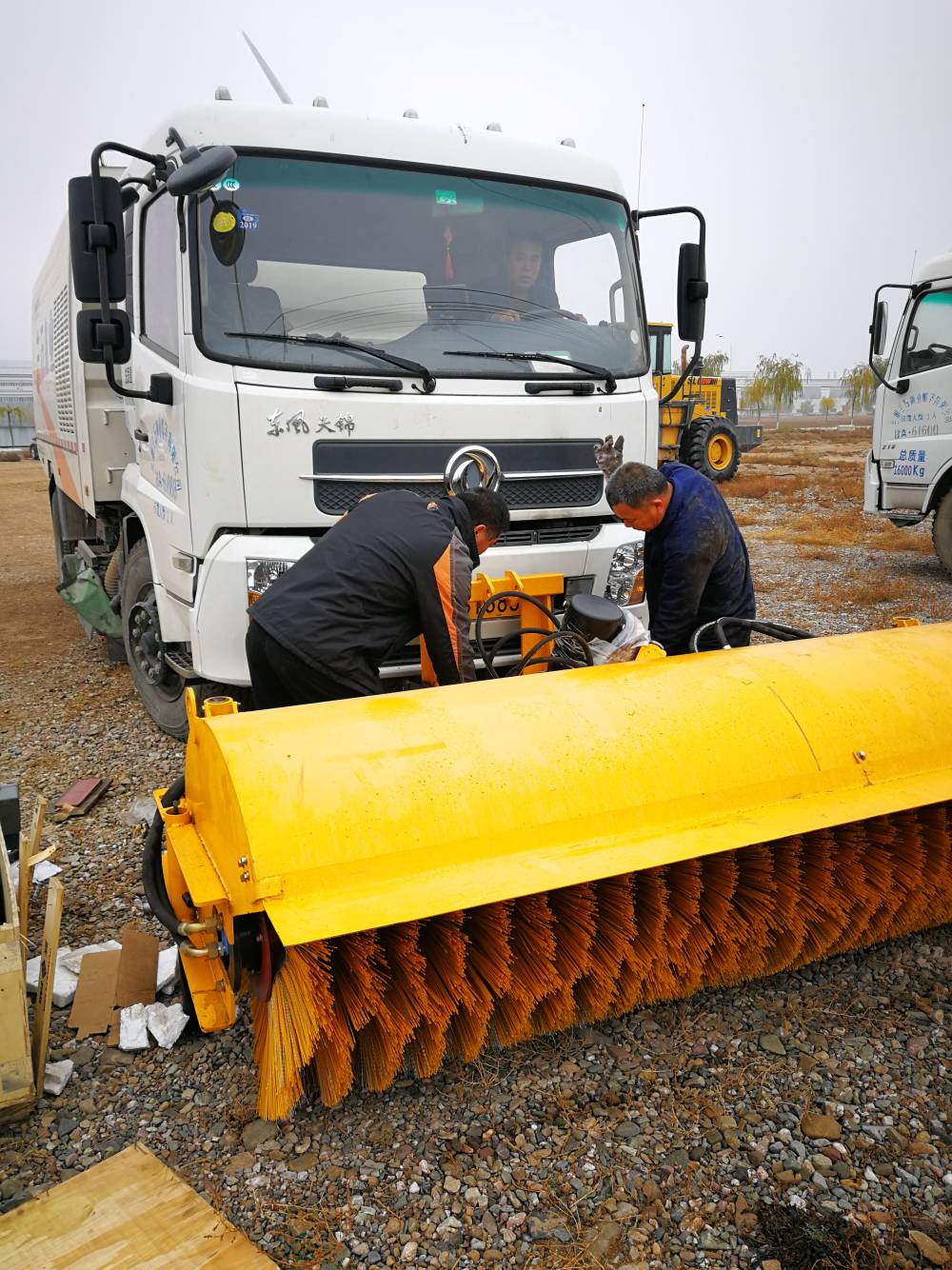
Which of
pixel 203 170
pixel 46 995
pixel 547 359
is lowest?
pixel 46 995

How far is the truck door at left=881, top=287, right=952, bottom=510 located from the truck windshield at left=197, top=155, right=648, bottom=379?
18.3 feet

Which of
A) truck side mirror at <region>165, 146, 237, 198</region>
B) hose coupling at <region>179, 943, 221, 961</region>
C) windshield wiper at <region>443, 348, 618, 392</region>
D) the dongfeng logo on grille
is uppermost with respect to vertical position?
truck side mirror at <region>165, 146, 237, 198</region>

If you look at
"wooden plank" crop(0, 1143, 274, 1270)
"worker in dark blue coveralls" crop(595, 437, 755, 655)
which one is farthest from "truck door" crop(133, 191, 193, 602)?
"wooden plank" crop(0, 1143, 274, 1270)

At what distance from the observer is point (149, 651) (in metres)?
4.81

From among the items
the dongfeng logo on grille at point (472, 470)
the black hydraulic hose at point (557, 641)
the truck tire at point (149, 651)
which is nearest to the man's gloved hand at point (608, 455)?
the dongfeng logo on grille at point (472, 470)

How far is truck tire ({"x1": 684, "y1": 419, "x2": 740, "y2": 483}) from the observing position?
56.3ft

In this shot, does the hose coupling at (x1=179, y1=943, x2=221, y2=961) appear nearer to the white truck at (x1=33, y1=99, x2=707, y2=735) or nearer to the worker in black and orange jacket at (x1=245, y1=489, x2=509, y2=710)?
the worker in black and orange jacket at (x1=245, y1=489, x2=509, y2=710)

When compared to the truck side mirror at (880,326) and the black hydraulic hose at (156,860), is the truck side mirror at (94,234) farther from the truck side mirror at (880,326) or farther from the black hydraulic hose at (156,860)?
the truck side mirror at (880,326)

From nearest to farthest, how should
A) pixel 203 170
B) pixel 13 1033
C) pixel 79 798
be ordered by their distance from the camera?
pixel 13 1033 → pixel 203 170 → pixel 79 798

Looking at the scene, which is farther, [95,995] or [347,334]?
[347,334]

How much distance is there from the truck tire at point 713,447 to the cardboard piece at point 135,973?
1529 cm

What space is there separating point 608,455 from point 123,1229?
10.7 ft

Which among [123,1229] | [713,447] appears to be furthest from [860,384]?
[123,1229]

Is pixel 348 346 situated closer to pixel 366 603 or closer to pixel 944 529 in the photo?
pixel 366 603
